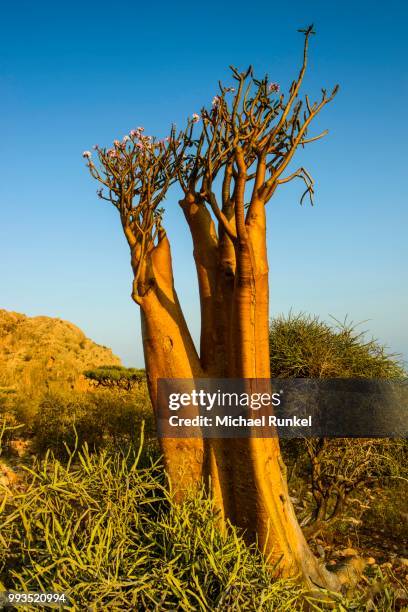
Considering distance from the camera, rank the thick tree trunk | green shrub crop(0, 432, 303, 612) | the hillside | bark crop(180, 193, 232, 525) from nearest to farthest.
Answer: green shrub crop(0, 432, 303, 612), the thick tree trunk, bark crop(180, 193, 232, 525), the hillside

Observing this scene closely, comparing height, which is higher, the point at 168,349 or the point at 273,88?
the point at 273,88

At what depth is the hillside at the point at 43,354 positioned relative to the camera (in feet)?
58.6

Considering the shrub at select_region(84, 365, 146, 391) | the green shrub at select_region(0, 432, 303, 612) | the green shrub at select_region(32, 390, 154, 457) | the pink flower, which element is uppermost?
the pink flower

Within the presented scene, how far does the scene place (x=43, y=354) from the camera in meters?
20.2

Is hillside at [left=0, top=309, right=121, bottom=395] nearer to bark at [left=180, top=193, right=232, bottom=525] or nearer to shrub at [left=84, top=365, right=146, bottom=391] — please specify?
shrub at [left=84, top=365, right=146, bottom=391]

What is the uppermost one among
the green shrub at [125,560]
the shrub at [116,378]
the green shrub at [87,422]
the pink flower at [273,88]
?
the pink flower at [273,88]

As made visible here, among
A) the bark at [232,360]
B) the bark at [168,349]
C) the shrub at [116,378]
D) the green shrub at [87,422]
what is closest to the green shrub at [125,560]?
the bark at [232,360]

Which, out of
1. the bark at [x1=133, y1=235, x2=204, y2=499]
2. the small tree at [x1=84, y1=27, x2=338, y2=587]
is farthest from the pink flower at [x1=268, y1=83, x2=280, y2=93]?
the bark at [x1=133, y1=235, x2=204, y2=499]

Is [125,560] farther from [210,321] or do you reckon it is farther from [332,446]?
[332,446]

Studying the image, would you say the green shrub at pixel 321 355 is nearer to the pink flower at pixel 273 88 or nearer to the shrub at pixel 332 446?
the shrub at pixel 332 446

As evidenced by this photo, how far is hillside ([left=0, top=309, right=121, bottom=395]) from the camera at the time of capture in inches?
704

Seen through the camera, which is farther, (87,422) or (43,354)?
(43,354)

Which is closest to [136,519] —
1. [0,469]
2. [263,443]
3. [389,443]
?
[263,443]

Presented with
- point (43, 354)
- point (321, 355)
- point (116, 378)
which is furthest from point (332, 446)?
point (43, 354)
